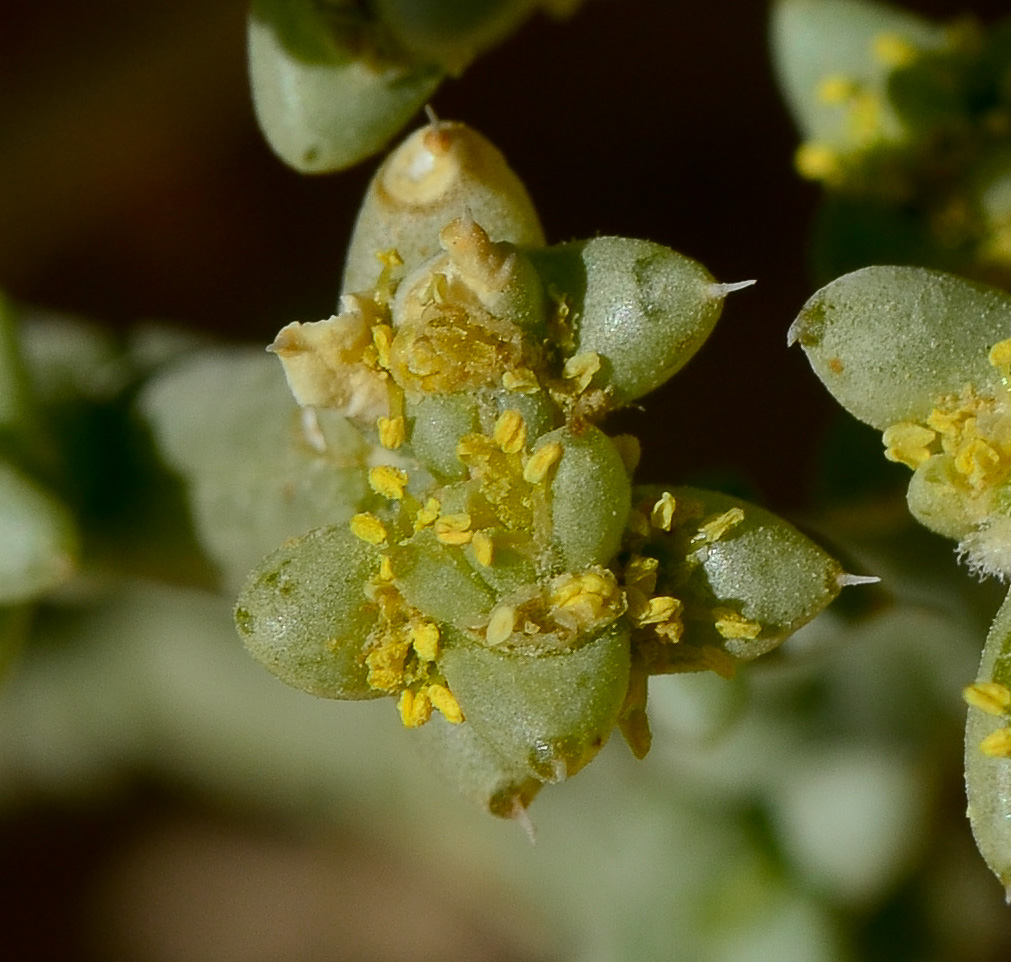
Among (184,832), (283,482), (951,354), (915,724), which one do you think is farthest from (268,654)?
(184,832)

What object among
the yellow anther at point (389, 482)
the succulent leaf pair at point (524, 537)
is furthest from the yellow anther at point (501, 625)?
the yellow anther at point (389, 482)

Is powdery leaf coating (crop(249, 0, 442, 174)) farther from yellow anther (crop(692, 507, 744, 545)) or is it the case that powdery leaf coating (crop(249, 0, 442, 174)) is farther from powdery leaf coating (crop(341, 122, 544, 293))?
yellow anther (crop(692, 507, 744, 545))

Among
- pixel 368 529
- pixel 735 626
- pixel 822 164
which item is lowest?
pixel 822 164

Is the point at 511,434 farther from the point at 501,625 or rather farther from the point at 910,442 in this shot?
the point at 910,442

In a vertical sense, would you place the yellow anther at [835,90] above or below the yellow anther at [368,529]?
below

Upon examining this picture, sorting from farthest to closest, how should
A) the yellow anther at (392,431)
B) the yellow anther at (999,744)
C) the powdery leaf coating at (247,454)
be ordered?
the powdery leaf coating at (247,454), the yellow anther at (392,431), the yellow anther at (999,744)

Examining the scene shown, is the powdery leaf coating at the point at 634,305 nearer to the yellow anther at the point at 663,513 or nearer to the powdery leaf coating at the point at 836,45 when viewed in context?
the yellow anther at the point at 663,513

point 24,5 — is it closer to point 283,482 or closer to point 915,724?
point 283,482

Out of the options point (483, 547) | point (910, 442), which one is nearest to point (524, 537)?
point (483, 547)
